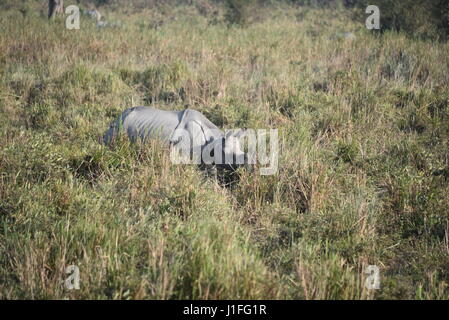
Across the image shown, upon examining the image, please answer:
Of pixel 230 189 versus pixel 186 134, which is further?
pixel 186 134

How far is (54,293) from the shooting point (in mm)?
2230

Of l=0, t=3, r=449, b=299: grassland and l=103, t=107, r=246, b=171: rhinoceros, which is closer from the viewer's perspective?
l=0, t=3, r=449, b=299: grassland

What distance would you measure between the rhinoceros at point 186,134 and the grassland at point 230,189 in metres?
0.24

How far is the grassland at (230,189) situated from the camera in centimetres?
236

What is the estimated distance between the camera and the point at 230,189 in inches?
149

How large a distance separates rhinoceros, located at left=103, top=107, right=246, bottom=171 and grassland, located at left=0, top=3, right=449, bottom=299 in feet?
0.78

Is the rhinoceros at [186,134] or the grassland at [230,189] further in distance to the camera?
the rhinoceros at [186,134]

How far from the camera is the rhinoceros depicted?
3896 millimetres

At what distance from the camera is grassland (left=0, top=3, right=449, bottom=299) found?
2.36 m

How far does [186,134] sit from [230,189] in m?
0.81

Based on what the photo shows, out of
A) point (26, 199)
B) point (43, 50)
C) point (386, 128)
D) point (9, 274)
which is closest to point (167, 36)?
point (43, 50)

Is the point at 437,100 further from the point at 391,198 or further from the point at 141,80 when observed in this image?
the point at 141,80

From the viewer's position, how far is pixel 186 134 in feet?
13.7

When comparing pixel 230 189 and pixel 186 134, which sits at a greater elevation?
pixel 186 134
